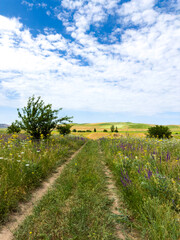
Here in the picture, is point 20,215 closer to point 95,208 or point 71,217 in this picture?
point 71,217

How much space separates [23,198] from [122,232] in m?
2.69

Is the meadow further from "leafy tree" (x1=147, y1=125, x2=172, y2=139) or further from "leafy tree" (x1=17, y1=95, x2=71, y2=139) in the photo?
"leafy tree" (x1=147, y1=125, x2=172, y2=139)

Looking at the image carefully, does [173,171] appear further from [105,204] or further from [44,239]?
[44,239]

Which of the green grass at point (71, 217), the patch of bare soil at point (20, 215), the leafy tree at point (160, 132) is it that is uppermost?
the leafy tree at point (160, 132)

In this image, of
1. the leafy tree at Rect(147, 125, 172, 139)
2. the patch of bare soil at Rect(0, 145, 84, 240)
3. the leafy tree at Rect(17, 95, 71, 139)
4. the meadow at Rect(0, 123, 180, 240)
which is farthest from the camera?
the leafy tree at Rect(147, 125, 172, 139)

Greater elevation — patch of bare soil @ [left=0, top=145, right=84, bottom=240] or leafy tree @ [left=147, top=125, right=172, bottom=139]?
leafy tree @ [left=147, top=125, right=172, bottom=139]

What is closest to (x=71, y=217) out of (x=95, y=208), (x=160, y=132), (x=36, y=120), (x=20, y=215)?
(x=95, y=208)

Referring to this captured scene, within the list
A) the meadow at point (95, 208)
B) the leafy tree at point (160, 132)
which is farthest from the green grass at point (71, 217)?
the leafy tree at point (160, 132)

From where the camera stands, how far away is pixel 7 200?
356 cm

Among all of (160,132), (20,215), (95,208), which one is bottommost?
(20,215)

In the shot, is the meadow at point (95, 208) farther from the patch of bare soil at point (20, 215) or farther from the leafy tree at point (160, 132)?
the leafy tree at point (160, 132)

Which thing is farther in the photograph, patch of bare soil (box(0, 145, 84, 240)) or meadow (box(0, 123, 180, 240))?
patch of bare soil (box(0, 145, 84, 240))

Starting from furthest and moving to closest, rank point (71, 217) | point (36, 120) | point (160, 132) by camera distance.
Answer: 1. point (160, 132)
2. point (36, 120)
3. point (71, 217)

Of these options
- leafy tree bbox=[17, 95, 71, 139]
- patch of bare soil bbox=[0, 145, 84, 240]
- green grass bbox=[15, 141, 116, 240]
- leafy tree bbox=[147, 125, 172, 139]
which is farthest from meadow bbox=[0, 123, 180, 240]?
leafy tree bbox=[147, 125, 172, 139]
